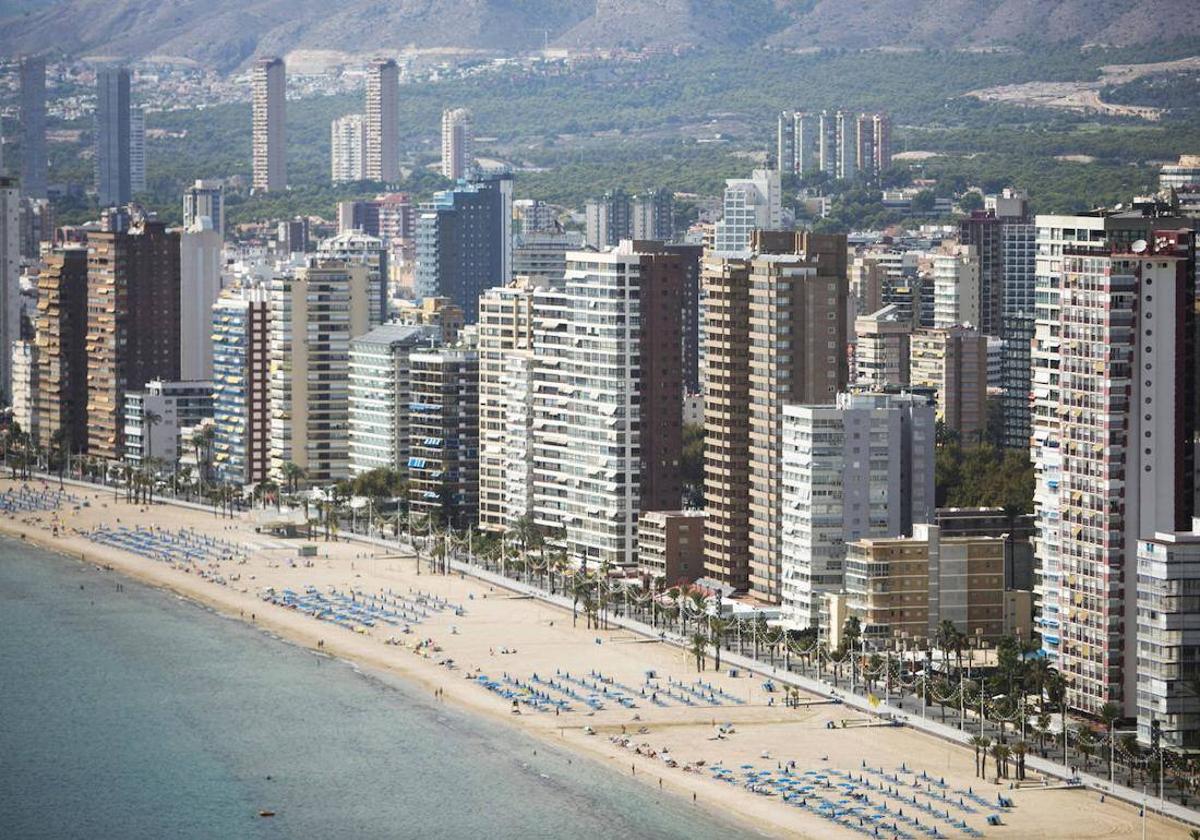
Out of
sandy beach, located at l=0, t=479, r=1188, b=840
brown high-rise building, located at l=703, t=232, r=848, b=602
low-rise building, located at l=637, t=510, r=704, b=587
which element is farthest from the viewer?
low-rise building, located at l=637, t=510, r=704, b=587

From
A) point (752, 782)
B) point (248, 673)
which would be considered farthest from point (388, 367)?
point (752, 782)

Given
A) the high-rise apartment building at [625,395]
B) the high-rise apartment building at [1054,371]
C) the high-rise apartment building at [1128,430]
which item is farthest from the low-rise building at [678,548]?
the high-rise apartment building at [1128,430]

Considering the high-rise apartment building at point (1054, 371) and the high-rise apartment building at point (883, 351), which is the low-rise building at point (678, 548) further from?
the high-rise apartment building at point (883, 351)

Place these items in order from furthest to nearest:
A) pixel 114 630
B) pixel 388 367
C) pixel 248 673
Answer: pixel 388 367, pixel 114 630, pixel 248 673

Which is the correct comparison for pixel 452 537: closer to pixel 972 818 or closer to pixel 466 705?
pixel 466 705

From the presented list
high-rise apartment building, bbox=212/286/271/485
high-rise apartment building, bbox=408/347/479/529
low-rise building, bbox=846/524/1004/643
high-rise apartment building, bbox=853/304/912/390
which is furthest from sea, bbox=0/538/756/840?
high-rise apartment building, bbox=853/304/912/390

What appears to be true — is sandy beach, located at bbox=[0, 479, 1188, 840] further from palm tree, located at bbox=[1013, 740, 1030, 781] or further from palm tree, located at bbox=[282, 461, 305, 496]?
palm tree, located at bbox=[282, 461, 305, 496]
